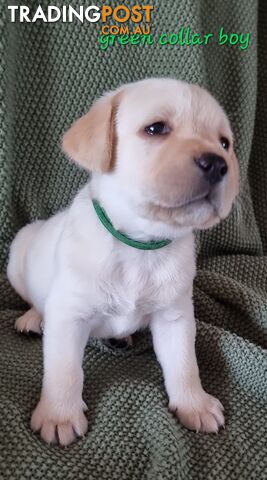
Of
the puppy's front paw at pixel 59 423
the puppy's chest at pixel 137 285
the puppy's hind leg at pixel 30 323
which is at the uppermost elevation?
the puppy's chest at pixel 137 285

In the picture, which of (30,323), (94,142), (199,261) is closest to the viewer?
(94,142)

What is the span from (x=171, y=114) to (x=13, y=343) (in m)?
0.69

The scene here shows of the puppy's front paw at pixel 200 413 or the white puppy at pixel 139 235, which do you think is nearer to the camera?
the white puppy at pixel 139 235

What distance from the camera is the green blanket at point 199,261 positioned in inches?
37.1

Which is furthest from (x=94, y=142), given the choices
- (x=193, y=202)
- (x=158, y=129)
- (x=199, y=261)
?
(x=199, y=261)

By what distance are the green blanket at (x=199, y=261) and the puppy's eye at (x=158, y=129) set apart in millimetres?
535

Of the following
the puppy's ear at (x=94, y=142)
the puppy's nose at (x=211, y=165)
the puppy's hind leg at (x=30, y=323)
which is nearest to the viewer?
the puppy's nose at (x=211, y=165)

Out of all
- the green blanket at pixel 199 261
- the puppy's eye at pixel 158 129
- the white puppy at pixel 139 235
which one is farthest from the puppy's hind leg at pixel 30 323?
the puppy's eye at pixel 158 129

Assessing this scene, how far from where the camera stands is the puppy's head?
87 centimetres

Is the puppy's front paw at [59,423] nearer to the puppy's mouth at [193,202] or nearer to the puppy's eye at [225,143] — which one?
the puppy's mouth at [193,202]

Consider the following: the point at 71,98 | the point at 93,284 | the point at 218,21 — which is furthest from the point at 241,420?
the point at 218,21

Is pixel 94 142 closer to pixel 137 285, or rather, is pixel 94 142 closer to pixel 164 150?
pixel 164 150

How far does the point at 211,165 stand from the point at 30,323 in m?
0.70

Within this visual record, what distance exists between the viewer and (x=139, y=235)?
104 centimetres
